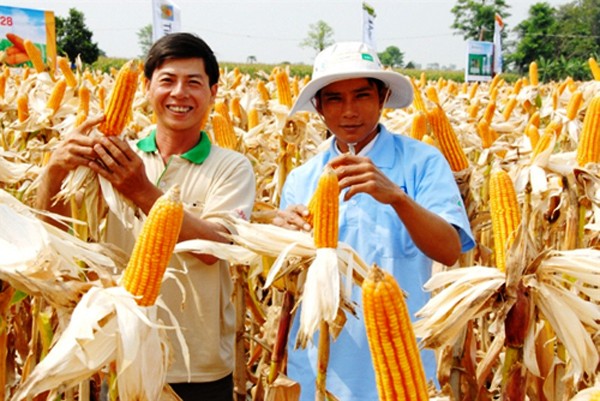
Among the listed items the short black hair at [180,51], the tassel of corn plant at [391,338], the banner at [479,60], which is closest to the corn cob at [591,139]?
the short black hair at [180,51]

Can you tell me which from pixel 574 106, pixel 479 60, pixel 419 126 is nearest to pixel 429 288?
pixel 419 126

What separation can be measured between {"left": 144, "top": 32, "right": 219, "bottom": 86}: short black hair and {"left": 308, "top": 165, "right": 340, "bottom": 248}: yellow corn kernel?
1117mm

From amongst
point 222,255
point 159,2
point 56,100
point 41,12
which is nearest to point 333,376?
point 222,255

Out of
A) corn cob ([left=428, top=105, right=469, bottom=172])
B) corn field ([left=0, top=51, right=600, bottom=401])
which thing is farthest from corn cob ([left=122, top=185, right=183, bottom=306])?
corn cob ([left=428, top=105, right=469, bottom=172])

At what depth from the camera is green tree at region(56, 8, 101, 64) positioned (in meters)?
42.5

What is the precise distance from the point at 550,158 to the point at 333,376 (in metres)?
1.63

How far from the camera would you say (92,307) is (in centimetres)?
154

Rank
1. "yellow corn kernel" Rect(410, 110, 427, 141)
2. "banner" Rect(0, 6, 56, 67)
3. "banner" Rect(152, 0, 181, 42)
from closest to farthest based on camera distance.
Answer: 1. "yellow corn kernel" Rect(410, 110, 427, 141)
2. "banner" Rect(152, 0, 181, 42)
3. "banner" Rect(0, 6, 56, 67)

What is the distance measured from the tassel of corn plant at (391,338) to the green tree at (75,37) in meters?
42.3

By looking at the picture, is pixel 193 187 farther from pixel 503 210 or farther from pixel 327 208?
pixel 503 210

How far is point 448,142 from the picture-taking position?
339 centimetres

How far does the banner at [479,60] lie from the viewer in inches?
688

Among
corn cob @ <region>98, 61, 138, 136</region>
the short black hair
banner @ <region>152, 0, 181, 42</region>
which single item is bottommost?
corn cob @ <region>98, 61, 138, 136</region>

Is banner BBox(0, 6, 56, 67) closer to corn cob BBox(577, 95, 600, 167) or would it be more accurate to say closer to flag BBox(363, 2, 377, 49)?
flag BBox(363, 2, 377, 49)
